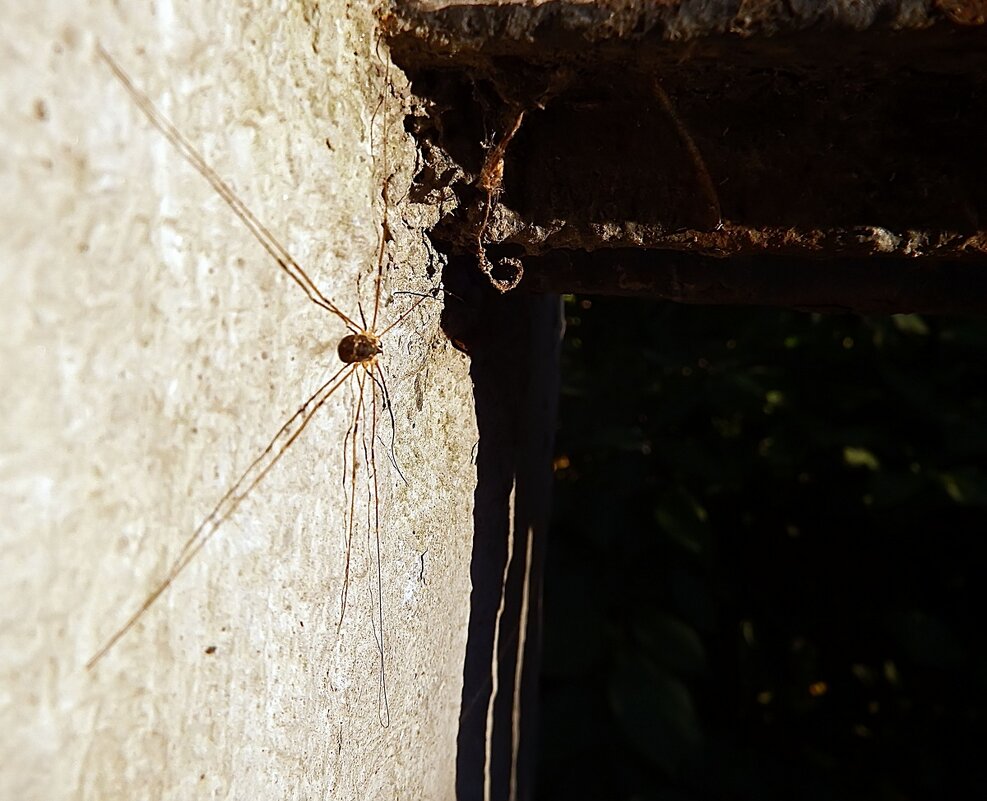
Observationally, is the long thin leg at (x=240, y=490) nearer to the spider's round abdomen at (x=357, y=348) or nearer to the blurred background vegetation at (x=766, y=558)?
the spider's round abdomen at (x=357, y=348)

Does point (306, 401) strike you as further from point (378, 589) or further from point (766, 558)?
point (766, 558)

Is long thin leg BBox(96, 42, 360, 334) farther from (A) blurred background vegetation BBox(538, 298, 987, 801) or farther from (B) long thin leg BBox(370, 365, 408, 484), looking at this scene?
(A) blurred background vegetation BBox(538, 298, 987, 801)

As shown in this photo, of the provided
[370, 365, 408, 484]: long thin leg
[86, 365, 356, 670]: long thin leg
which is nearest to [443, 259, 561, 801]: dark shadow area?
[370, 365, 408, 484]: long thin leg

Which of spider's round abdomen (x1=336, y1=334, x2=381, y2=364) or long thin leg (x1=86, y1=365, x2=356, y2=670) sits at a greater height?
spider's round abdomen (x1=336, y1=334, x2=381, y2=364)

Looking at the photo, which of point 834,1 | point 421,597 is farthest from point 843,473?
point 834,1

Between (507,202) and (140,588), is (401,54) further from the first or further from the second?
(140,588)

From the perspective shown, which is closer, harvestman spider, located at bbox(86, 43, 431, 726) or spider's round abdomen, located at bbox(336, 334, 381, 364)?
harvestman spider, located at bbox(86, 43, 431, 726)

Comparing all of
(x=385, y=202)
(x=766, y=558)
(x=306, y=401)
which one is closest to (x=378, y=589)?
(x=306, y=401)

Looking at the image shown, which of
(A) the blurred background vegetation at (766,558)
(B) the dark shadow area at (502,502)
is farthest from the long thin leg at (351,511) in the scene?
(A) the blurred background vegetation at (766,558)
